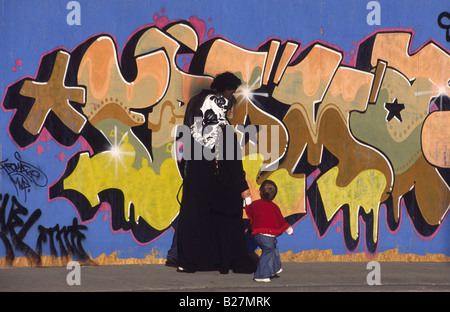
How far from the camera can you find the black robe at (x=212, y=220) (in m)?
9.54

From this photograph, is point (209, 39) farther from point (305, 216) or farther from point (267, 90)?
point (305, 216)

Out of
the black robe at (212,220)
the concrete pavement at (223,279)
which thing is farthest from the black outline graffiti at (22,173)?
the black robe at (212,220)

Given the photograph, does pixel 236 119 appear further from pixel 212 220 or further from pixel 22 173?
pixel 22 173

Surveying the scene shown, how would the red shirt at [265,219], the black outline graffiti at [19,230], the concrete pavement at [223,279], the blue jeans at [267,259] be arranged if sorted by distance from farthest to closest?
the black outline graffiti at [19,230] → the red shirt at [265,219] → the blue jeans at [267,259] → the concrete pavement at [223,279]

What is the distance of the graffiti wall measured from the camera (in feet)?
32.8

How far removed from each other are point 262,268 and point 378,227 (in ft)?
7.48

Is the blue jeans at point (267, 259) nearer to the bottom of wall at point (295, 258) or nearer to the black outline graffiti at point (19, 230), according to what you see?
the bottom of wall at point (295, 258)

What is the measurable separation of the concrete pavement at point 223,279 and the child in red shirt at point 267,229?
0.16 m

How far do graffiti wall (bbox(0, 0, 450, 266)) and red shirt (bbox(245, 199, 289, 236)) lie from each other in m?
0.93

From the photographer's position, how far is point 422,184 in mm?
10625

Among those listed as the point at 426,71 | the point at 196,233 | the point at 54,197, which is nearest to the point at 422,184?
the point at 426,71

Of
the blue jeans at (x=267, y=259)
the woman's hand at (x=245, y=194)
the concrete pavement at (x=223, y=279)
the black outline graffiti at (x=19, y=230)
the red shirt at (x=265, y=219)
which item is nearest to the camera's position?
the concrete pavement at (x=223, y=279)

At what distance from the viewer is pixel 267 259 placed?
9008 millimetres

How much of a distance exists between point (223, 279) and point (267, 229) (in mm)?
776
